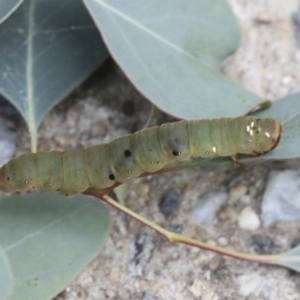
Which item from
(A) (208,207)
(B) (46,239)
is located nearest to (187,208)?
(A) (208,207)

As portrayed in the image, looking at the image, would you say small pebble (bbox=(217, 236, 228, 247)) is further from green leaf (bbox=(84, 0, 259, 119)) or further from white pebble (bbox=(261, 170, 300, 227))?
green leaf (bbox=(84, 0, 259, 119))

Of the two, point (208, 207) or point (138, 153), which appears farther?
point (208, 207)

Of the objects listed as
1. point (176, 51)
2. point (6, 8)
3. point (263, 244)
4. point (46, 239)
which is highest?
point (6, 8)

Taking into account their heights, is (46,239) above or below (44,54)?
below

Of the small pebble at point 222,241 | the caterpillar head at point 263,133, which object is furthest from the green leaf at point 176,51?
the small pebble at point 222,241

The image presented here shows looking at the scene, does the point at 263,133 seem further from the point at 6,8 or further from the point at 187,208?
the point at 6,8


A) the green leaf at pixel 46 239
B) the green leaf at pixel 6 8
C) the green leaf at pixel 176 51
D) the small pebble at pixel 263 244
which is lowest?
the small pebble at pixel 263 244

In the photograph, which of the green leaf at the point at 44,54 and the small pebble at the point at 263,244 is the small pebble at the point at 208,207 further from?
the green leaf at the point at 44,54

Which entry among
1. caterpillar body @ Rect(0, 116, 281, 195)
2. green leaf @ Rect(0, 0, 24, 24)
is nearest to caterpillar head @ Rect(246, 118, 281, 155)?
caterpillar body @ Rect(0, 116, 281, 195)
